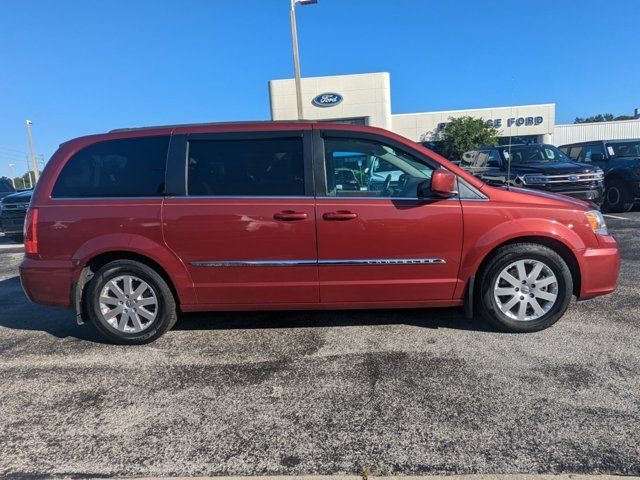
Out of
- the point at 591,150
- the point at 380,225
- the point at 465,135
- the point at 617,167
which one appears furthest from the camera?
the point at 465,135

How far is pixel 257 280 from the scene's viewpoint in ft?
13.1

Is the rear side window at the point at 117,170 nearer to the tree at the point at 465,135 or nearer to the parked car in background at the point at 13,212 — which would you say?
the parked car in background at the point at 13,212

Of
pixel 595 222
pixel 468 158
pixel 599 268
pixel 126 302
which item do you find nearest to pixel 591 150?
pixel 468 158

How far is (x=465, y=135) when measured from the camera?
122 ft

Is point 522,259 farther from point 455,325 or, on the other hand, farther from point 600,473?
point 600,473

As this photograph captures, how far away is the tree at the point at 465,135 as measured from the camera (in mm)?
36812

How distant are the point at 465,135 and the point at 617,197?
26.9 m

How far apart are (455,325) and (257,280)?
6.19 ft

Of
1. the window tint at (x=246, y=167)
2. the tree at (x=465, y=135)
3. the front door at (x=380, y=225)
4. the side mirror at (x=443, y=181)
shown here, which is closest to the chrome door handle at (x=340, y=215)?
the front door at (x=380, y=225)

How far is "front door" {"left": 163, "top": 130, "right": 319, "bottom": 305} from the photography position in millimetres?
3881

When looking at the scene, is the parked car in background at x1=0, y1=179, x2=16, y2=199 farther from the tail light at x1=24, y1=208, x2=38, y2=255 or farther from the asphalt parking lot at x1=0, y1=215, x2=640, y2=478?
the tail light at x1=24, y1=208, x2=38, y2=255

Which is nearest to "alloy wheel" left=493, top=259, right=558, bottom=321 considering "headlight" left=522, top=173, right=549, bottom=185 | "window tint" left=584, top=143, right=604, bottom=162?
"headlight" left=522, top=173, right=549, bottom=185

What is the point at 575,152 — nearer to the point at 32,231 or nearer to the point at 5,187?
the point at 32,231

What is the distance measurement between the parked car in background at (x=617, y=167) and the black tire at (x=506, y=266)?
9167mm
